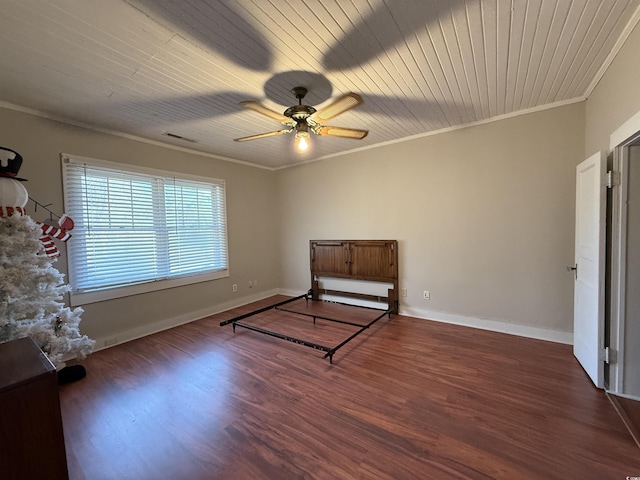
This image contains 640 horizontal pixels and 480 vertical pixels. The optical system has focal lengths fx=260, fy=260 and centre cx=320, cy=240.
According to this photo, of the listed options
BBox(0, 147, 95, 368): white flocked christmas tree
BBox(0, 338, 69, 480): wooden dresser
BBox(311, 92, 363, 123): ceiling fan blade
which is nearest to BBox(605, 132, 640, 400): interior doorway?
BBox(311, 92, 363, 123): ceiling fan blade

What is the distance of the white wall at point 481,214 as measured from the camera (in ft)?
9.47

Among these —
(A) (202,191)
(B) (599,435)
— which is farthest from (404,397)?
(A) (202,191)

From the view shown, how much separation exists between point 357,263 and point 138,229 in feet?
10.5

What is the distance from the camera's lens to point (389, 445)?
162 cm

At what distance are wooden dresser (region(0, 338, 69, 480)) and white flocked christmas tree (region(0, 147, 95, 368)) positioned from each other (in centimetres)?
125

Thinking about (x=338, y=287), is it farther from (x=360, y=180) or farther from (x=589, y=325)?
(x=589, y=325)

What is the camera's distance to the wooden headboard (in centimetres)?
402

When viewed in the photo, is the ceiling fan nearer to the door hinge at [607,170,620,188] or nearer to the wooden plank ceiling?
the wooden plank ceiling

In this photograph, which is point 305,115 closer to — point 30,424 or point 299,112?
point 299,112

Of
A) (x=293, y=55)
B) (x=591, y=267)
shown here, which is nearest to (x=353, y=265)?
(x=591, y=267)

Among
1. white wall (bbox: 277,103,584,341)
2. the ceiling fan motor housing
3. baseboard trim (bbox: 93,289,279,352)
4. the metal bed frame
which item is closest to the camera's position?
the ceiling fan motor housing

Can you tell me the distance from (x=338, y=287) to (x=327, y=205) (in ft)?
4.91

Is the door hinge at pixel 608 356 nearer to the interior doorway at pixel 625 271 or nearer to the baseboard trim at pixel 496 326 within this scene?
the interior doorway at pixel 625 271

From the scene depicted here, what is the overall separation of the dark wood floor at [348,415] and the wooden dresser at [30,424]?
→ 0.49 meters
